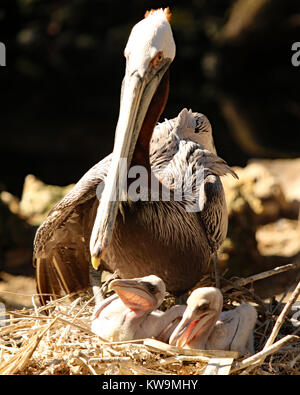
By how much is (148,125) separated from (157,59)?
33 cm

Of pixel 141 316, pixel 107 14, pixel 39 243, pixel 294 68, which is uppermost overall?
pixel 107 14

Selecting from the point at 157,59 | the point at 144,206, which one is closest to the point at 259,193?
the point at 144,206

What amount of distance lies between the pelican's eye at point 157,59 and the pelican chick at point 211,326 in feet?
3.35

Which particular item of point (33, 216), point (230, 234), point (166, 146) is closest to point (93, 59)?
point (33, 216)

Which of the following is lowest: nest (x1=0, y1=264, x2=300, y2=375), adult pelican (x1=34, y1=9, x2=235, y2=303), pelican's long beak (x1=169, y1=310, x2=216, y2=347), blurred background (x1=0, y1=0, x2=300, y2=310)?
nest (x1=0, y1=264, x2=300, y2=375)

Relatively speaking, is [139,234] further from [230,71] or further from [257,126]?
[230,71]

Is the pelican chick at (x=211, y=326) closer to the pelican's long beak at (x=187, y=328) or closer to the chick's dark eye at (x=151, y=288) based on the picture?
the pelican's long beak at (x=187, y=328)

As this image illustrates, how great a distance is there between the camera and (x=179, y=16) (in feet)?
41.9

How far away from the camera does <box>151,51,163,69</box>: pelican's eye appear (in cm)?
318

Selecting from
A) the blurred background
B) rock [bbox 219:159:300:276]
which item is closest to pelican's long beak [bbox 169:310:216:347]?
rock [bbox 219:159:300:276]

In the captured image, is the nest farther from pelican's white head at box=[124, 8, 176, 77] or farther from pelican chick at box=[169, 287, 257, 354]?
pelican's white head at box=[124, 8, 176, 77]

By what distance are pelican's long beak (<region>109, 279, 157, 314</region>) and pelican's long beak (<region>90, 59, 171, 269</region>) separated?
0.15 metres

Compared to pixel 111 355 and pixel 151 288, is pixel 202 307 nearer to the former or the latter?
pixel 151 288

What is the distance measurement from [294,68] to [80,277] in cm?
1101
